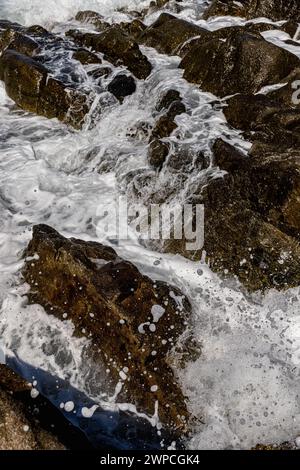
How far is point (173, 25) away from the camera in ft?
33.5

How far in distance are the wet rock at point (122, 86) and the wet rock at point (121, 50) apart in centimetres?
29

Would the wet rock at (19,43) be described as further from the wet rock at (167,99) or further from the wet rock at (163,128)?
the wet rock at (163,128)

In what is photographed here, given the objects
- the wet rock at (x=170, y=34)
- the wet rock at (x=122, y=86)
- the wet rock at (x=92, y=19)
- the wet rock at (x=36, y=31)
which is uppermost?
the wet rock at (x=170, y=34)

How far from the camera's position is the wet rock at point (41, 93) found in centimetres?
803

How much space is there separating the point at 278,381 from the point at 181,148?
3.70m

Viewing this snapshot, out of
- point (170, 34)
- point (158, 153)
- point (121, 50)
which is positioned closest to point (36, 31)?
point (121, 50)

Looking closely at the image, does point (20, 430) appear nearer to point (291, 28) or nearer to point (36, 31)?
point (291, 28)

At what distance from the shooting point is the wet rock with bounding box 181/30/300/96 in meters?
7.52

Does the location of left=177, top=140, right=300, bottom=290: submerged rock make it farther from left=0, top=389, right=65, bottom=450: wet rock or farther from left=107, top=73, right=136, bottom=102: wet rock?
left=107, top=73, right=136, bottom=102: wet rock

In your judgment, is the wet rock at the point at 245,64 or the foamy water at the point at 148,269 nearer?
the foamy water at the point at 148,269

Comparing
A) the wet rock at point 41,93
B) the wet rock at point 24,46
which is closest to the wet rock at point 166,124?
the wet rock at point 41,93

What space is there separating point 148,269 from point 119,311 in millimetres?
1343

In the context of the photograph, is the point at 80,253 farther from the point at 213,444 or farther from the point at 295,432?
the point at 295,432

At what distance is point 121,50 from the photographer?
30.9 feet
